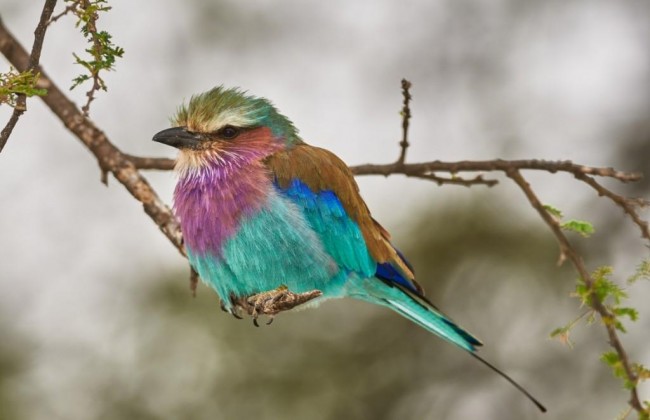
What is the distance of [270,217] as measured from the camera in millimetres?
4824

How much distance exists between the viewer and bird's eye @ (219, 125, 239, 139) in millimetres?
5051

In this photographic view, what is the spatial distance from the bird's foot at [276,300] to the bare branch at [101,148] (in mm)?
460

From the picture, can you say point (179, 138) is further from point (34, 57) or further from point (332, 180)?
point (34, 57)

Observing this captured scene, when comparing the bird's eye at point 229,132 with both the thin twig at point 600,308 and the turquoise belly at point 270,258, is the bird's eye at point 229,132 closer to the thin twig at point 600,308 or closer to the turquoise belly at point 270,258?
the turquoise belly at point 270,258

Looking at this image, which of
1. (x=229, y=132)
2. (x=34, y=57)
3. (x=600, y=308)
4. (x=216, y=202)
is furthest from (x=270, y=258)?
(x=34, y=57)

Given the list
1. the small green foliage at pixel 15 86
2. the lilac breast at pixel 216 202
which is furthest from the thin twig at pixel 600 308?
the small green foliage at pixel 15 86

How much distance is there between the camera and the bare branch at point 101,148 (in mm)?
4398

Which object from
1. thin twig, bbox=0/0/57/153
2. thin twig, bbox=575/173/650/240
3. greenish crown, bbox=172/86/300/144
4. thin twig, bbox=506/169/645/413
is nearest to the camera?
thin twig, bbox=0/0/57/153

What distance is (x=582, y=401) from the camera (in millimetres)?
8734

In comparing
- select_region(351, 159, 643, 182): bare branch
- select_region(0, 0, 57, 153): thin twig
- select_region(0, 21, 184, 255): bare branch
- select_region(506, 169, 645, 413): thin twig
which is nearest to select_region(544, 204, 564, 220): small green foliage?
select_region(506, 169, 645, 413): thin twig

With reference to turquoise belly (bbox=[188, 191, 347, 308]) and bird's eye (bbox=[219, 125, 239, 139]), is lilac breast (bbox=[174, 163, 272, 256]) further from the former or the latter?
bird's eye (bbox=[219, 125, 239, 139])

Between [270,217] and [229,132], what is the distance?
0.55 meters

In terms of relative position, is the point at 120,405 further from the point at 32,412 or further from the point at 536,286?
the point at 536,286

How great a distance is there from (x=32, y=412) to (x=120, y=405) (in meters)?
0.69
